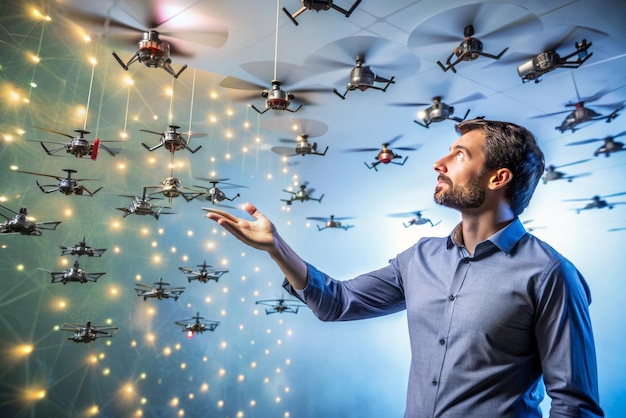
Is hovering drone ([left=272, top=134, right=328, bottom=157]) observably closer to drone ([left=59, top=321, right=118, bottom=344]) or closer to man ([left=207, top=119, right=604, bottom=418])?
drone ([left=59, top=321, right=118, bottom=344])

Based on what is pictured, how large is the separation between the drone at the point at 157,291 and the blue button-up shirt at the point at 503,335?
14.4ft

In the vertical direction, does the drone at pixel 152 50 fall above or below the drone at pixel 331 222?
above

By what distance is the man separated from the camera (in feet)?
3.38

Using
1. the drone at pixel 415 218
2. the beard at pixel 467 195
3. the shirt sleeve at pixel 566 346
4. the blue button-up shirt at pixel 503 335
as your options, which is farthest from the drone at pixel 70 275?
the drone at pixel 415 218

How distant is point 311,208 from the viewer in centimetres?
766

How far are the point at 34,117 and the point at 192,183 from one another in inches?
85.0

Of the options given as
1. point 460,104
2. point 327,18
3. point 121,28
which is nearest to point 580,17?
point 460,104

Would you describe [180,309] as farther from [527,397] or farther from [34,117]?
[527,397]

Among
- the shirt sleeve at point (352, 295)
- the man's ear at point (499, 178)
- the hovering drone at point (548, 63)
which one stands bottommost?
the shirt sleeve at point (352, 295)

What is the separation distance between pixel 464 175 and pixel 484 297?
40cm

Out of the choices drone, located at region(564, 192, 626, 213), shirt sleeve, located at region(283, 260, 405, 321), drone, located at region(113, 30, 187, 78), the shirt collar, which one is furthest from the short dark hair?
drone, located at region(564, 192, 626, 213)

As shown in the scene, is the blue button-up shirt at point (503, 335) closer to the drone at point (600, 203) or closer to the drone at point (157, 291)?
the drone at point (157, 291)

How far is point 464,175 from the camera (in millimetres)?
1289

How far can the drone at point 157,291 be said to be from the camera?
5125mm
